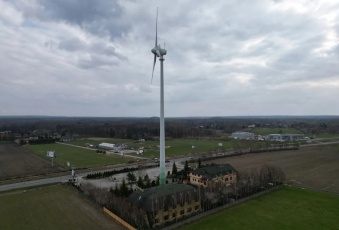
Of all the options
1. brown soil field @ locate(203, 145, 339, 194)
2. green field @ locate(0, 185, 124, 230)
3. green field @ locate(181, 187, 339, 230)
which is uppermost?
brown soil field @ locate(203, 145, 339, 194)

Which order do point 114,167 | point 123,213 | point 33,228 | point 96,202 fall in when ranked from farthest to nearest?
point 114,167
point 96,202
point 123,213
point 33,228

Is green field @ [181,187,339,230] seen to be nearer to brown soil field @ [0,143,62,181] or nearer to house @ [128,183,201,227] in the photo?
house @ [128,183,201,227]

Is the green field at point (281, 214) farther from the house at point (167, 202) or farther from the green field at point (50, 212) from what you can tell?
the green field at point (50, 212)

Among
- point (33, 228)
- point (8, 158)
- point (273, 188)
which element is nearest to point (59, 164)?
point (8, 158)

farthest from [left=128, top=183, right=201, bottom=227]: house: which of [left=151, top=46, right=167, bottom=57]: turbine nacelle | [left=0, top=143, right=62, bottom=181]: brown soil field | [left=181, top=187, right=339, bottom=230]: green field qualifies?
[left=0, top=143, right=62, bottom=181]: brown soil field

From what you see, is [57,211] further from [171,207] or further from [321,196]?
[321,196]

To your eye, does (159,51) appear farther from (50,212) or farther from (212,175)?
(50,212)

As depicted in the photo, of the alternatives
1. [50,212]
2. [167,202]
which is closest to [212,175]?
[167,202]

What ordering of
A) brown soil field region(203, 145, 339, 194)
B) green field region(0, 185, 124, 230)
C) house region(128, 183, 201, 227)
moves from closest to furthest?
1. green field region(0, 185, 124, 230)
2. house region(128, 183, 201, 227)
3. brown soil field region(203, 145, 339, 194)
